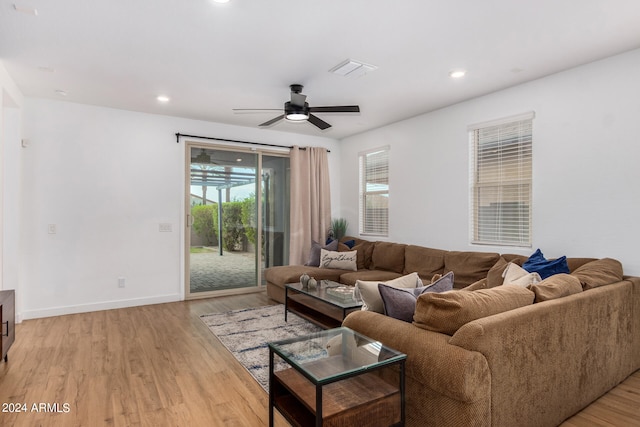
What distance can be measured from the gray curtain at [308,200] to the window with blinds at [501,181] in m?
2.70

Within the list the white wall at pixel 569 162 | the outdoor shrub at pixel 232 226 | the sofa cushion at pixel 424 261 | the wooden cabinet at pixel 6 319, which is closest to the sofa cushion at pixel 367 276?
the sofa cushion at pixel 424 261

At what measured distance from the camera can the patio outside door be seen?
5434 millimetres

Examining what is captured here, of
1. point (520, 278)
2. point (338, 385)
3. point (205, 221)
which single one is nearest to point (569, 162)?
point (520, 278)

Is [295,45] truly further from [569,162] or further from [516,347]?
[569,162]

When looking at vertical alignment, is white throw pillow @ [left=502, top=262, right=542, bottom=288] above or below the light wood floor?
above

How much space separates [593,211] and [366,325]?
2653 millimetres

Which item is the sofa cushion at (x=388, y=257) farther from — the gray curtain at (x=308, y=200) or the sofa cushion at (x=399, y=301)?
the sofa cushion at (x=399, y=301)

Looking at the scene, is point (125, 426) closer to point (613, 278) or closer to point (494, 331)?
point (494, 331)

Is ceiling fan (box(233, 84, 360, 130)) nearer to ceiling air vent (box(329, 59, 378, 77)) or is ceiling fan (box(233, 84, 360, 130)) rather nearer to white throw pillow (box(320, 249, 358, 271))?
ceiling air vent (box(329, 59, 378, 77))

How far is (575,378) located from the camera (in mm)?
2203

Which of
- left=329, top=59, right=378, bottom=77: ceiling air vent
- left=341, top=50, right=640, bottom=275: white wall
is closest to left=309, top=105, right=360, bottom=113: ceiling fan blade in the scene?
left=329, top=59, right=378, bottom=77: ceiling air vent

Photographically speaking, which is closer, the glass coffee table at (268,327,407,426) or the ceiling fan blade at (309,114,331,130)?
the glass coffee table at (268,327,407,426)

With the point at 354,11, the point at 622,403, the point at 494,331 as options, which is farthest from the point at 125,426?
the point at 622,403

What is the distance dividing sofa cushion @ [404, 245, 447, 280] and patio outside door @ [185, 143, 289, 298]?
2.30 meters
